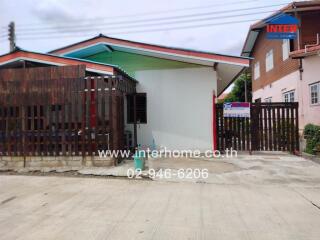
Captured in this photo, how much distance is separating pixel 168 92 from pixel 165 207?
254 inches

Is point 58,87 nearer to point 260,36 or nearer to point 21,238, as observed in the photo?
point 21,238

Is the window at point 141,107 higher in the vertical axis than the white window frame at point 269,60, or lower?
lower

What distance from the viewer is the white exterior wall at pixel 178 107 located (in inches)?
403

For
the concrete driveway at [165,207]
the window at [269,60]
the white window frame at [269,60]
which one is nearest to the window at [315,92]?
the concrete driveway at [165,207]

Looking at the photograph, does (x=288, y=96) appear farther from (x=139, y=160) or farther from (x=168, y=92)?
(x=139, y=160)

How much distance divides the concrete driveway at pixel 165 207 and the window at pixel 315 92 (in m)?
5.33

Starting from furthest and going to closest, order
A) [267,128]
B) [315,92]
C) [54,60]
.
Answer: [315,92] → [267,128] → [54,60]

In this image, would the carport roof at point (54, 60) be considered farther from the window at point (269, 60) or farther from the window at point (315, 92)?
the window at point (269, 60)

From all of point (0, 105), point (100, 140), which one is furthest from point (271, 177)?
point (0, 105)

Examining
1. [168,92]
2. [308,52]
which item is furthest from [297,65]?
[168,92]

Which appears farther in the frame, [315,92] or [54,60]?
[315,92]

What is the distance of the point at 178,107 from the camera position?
1041cm

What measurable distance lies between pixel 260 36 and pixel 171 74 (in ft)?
38.6

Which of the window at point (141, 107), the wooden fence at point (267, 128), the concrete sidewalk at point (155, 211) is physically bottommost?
the concrete sidewalk at point (155, 211)
